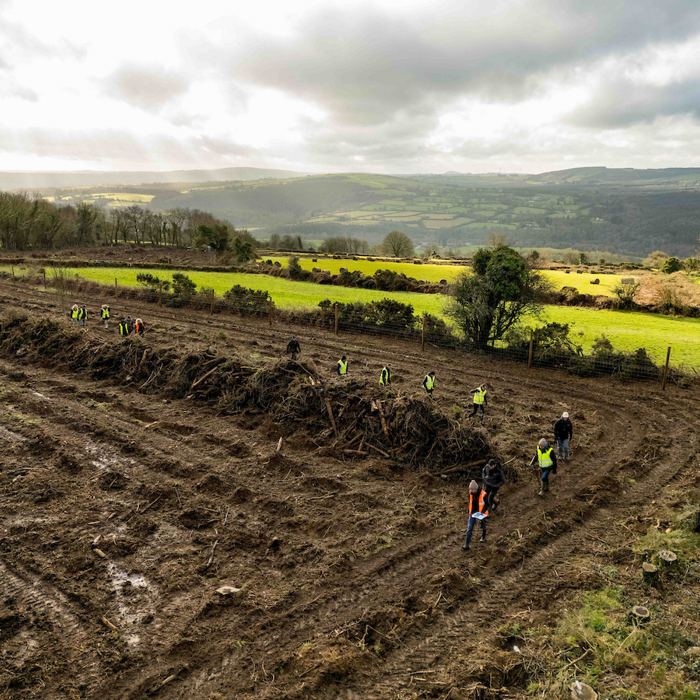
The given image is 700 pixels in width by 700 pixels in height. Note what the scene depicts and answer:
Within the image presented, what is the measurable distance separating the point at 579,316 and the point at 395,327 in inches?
602

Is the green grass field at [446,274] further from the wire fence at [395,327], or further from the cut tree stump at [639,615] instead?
the cut tree stump at [639,615]

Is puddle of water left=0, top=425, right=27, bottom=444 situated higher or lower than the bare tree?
lower

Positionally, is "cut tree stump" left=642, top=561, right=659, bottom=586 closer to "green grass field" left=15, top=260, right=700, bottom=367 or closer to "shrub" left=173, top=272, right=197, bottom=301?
"green grass field" left=15, top=260, right=700, bottom=367

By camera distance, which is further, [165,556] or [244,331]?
[244,331]

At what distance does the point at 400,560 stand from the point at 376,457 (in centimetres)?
379

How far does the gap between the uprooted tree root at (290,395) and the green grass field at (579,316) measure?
12147 millimetres

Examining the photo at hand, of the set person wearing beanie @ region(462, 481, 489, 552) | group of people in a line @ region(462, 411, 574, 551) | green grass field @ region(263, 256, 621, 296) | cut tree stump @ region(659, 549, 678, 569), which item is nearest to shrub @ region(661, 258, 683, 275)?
green grass field @ region(263, 256, 621, 296)

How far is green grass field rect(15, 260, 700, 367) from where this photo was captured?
80.4ft

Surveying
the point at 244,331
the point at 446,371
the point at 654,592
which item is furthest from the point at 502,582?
the point at 244,331

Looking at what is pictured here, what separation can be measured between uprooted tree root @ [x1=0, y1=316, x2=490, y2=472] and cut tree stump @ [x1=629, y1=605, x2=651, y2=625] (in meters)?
4.89

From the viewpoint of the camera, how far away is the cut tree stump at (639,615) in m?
6.52

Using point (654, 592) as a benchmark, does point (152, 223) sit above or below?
above

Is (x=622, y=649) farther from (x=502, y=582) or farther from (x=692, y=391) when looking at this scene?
(x=692, y=391)

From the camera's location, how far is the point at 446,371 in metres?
20.1
